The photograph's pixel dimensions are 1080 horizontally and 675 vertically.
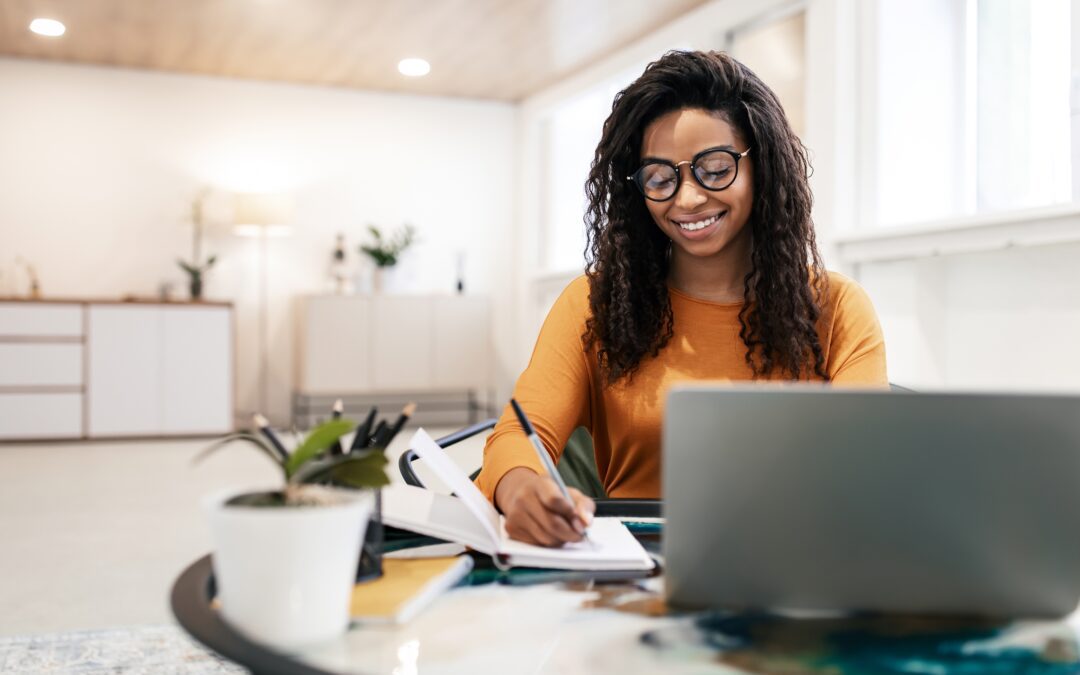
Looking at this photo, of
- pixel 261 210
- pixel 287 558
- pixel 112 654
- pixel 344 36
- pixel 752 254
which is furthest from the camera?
pixel 261 210

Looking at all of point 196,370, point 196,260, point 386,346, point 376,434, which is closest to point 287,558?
point 376,434

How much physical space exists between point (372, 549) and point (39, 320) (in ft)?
19.3

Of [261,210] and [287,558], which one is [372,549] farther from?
[261,210]

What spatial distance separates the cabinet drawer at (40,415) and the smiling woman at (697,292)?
5.37 metres

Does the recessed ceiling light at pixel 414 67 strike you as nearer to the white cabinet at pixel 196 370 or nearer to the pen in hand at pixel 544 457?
the white cabinet at pixel 196 370

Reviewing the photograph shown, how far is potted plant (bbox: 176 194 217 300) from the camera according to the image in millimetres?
6426

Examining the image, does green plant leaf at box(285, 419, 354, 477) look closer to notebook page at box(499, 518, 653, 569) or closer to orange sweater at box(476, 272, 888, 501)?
notebook page at box(499, 518, 653, 569)

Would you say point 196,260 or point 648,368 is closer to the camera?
point 648,368

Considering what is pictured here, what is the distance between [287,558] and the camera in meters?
0.62

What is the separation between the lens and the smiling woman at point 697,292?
4.59 feet

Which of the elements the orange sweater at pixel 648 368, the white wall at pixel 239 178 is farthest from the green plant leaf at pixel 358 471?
the white wall at pixel 239 178

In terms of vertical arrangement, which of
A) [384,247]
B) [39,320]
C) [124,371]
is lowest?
[124,371]

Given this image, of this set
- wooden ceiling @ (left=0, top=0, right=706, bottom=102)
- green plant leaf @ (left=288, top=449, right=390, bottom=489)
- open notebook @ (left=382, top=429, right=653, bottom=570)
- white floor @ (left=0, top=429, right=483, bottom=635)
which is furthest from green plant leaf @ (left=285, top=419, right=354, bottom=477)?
wooden ceiling @ (left=0, top=0, right=706, bottom=102)

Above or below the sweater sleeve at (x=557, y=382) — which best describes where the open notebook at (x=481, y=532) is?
below
